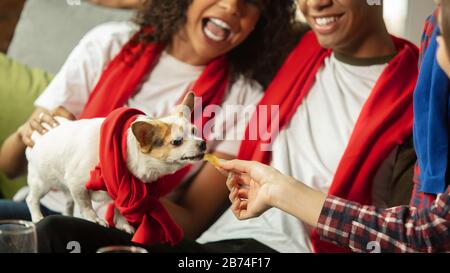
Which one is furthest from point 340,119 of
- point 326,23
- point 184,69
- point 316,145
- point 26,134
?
point 26,134

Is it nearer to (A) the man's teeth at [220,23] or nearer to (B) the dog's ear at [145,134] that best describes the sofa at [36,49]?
(A) the man's teeth at [220,23]

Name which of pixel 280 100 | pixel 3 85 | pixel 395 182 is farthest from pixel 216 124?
pixel 3 85

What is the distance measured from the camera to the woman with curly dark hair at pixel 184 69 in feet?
3.74

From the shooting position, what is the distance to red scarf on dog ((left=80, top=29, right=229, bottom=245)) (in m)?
1.04

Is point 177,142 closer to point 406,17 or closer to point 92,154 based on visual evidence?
point 92,154

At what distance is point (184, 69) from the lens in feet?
3.83

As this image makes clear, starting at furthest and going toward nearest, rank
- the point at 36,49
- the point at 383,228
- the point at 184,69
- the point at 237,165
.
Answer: the point at 36,49 → the point at 184,69 → the point at 237,165 → the point at 383,228

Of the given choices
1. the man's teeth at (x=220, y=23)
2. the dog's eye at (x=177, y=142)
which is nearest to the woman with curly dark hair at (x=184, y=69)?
the man's teeth at (x=220, y=23)

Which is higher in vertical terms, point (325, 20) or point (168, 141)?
point (325, 20)

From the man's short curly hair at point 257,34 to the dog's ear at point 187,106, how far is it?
0.11 m

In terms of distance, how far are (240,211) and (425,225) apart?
0.96 feet

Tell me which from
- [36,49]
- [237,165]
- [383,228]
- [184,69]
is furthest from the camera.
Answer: [36,49]

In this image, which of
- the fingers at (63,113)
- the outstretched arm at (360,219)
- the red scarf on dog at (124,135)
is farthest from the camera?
the fingers at (63,113)

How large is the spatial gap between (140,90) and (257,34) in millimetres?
223
